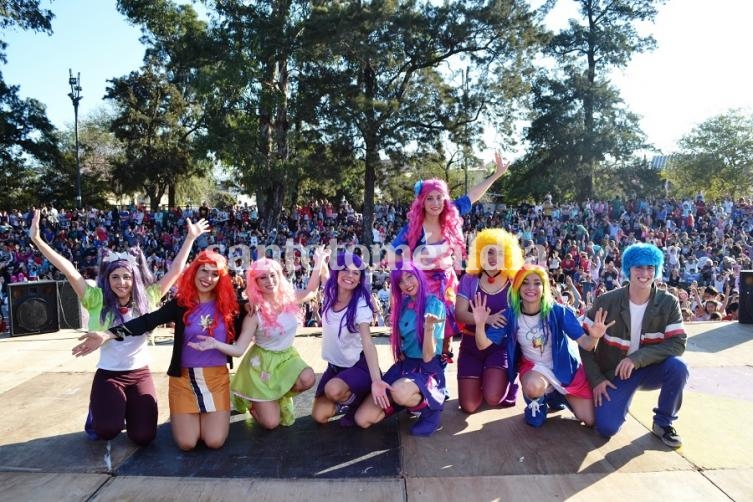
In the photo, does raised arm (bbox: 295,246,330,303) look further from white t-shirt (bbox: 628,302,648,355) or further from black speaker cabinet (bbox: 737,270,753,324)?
black speaker cabinet (bbox: 737,270,753,324)

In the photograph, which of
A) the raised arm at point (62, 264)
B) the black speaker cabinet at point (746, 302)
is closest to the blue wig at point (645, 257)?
the raised arm at point (62, 264)

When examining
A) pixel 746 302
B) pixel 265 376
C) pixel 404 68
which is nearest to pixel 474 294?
pixel 265 376

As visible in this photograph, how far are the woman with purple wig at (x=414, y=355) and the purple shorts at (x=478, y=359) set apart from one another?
33 cm

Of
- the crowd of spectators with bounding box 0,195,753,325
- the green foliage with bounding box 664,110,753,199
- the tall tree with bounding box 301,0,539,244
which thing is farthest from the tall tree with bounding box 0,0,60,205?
the green foliage with bounding box 664,110,753,199

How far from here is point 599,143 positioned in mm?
23578

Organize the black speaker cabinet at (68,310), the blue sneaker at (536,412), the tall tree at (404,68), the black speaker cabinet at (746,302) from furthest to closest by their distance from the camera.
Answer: the tall tree at (404,68) → the black speaker cabinet at (68,310) → the black speaker cabinet at (746,302) → the blue sneaker at (536,412)

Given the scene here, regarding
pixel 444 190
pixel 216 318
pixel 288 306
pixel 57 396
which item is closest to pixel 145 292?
pixel 216 318

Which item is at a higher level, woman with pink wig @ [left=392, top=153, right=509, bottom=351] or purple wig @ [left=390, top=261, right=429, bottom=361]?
woman with pink wig @ [left=392, top=153, right=509, bottom=351]

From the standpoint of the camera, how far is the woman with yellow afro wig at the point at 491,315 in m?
3.36

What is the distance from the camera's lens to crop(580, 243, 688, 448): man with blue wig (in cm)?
→ 293

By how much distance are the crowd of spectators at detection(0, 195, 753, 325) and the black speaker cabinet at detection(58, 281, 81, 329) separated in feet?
15.1

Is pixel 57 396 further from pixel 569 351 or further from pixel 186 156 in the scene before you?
pixel 186 156

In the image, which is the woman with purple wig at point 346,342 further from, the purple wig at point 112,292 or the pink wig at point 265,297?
the purple wig at point 112,292

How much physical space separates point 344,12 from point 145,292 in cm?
1580
